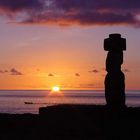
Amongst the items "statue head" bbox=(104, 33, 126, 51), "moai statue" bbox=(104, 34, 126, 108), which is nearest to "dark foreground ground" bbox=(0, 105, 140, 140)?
"moai statue" bbox=(104, 34, 126, 108)

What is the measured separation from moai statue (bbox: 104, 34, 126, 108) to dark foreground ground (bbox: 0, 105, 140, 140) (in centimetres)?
59

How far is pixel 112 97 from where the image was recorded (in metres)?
22.1

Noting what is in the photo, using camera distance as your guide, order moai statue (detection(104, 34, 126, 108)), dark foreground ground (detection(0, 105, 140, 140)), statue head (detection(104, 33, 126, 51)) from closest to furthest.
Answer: dark foreground ground (detection(0, 105, 140, 140)), statue head (detection(104, 33, 126, 51)), moai statue (detection(104, 34, 126, 108))

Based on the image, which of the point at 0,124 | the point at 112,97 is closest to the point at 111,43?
the point at 112,97

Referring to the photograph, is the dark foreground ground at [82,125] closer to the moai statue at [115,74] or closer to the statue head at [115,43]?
the moai statue at [115,74]

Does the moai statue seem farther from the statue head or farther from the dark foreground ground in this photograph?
the dark foreground ground

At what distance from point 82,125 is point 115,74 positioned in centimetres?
331

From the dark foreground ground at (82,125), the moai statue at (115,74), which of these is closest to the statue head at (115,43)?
the moai statue at (115,74)

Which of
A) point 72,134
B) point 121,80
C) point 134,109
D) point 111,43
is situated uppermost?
point 111,43

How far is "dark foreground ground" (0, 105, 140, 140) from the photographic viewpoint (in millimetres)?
19203

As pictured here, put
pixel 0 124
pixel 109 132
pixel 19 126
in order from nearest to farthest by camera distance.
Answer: pixel 109 132 → pixel 19 126 → pixel 0 124

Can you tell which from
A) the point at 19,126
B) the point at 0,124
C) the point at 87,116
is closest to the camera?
the point at 87,116

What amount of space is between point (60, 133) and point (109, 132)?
7.06 ft

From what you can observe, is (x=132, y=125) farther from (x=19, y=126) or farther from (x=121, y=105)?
(x=19, y=126)
